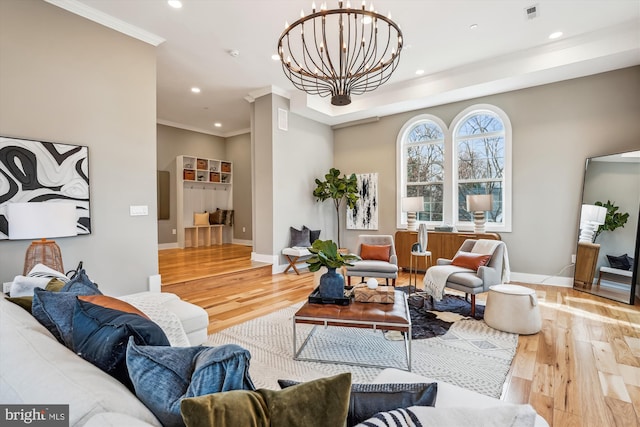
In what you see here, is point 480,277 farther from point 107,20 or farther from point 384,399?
point 107,20

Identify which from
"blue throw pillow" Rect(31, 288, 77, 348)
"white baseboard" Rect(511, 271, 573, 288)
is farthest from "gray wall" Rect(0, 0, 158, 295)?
"white baseboard" Rect(511, 271, 573, 288)

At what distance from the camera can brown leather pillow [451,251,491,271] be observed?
12.0ft

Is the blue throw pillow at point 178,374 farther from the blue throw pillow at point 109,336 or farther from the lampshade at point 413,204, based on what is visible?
the lampshade at point 413,204

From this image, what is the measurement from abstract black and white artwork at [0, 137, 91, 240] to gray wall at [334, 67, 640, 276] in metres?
5.88

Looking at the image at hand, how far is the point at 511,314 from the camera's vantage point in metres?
3.00

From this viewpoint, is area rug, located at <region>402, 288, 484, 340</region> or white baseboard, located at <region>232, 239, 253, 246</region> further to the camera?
white baseboard, located at <region>232, 239, 253, 246</region>

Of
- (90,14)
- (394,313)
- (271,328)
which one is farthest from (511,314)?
(90,14)

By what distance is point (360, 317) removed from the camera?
2297 millimetres

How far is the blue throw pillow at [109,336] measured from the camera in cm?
92

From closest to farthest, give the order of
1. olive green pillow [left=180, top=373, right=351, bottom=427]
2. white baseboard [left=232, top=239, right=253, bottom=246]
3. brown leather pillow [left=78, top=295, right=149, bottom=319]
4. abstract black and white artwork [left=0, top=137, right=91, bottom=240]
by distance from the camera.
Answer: olive green pillow [left=180, top=373, right=351, bottom=427], brown leather pillow [left=78, top=295, right=149, bottom=319], abstract black and white artwork [left=0, top=137, right=91, bottom=240], white baseboard [left=232, top=239, right=253, bottom=246]

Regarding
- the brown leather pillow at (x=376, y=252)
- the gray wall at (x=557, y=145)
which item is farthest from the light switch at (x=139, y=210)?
the gray wall at (x=557, y=145)

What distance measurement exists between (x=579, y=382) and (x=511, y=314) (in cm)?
89

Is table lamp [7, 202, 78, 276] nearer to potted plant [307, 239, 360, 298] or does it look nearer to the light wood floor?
the light wood floor

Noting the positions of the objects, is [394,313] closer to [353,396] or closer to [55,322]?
[353,396]
